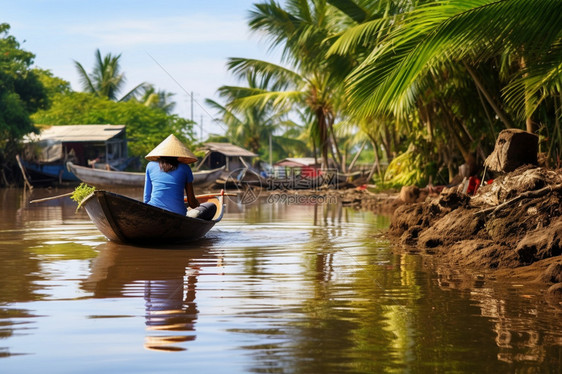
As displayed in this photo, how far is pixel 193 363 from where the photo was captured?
3.60 metres

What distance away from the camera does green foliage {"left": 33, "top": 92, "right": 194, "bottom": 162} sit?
3925 centimetres

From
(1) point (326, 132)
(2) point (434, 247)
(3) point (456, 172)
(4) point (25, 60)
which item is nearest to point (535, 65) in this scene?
(2) point (434, 247)

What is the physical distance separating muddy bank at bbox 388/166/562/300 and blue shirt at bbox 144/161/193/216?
2.65 m

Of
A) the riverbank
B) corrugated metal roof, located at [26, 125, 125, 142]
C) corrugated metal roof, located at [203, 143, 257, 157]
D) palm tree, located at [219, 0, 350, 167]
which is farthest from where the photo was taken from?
corrugated metal roof, located at [203, 143, 257, 157]

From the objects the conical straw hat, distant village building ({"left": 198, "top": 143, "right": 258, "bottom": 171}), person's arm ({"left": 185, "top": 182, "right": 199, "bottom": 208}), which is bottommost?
person's arm ({"left": 185, "top": 182, "right": 199, "bottom": 208})

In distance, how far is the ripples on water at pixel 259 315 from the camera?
3.64 m

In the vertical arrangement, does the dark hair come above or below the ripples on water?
above

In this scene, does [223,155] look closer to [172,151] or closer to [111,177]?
[111,177]

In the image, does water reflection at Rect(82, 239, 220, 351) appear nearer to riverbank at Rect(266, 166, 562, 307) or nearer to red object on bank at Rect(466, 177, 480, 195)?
riverbank at Rect(266, 166, 562, 307)

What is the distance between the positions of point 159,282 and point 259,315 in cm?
165

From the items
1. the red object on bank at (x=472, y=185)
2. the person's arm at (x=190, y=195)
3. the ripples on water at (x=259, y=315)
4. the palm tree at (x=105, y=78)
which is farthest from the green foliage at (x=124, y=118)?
the ripples on water at (x=259, y=315)

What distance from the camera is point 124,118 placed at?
39.4m

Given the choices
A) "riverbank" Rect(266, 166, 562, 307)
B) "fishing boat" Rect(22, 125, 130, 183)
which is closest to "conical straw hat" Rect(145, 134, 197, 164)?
"riverbank" Rect(266, 166, 562, 307)

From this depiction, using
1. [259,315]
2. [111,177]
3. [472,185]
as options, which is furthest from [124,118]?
[259,315]
